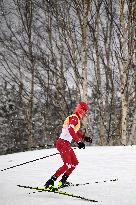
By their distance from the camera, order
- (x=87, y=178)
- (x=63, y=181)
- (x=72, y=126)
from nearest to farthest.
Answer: (x=72, y=126) → (x=63, y=181) → (x=87, y=178)

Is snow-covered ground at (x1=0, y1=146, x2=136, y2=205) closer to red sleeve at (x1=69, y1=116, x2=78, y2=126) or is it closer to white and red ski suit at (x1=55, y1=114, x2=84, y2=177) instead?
white and red ski suit at (x1=55, y1=114, x2=84, y2=177)

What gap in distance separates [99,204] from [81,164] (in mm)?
4311

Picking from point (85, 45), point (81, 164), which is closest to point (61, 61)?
point (85, 45)

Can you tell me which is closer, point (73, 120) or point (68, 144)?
point (73, 120)

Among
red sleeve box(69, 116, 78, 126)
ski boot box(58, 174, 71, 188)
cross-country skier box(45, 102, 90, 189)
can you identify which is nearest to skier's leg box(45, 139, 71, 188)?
cross-country skier box(45, 102, 90, 189)

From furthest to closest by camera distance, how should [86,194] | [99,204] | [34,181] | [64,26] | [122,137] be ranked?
[64,26], [122,137], [34,181], [86,194], [99,204]

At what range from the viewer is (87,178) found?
830 centimetres

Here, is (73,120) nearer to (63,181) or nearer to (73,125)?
(73,125)

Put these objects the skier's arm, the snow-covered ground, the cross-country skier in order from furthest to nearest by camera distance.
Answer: the cross-country skier, the skier's arm, the snow-covered ground

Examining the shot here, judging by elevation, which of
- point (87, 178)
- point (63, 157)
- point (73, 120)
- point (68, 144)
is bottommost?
point (87, 178)

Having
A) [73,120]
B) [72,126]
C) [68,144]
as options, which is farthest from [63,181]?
[73,120]

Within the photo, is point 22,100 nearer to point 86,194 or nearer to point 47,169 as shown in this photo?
point 47,169

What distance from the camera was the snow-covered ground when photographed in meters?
6.25

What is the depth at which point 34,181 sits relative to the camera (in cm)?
822
